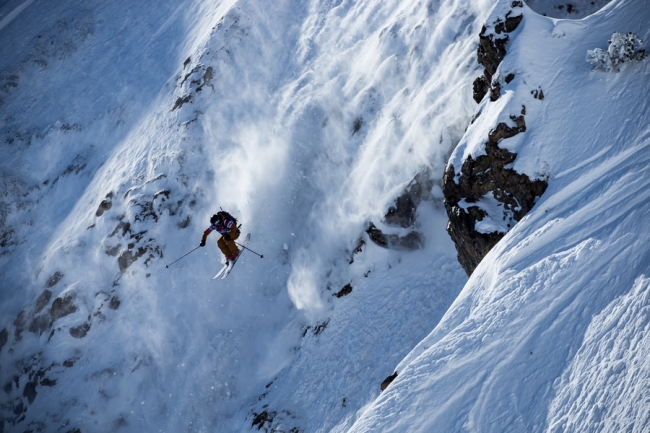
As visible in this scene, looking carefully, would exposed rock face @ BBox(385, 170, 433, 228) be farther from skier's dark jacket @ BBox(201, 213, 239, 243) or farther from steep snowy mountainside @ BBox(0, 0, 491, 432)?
skier's dark jacket @ BBox(201, 213, 239, 243)

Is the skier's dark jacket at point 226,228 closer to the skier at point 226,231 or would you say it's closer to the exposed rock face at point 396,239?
the skier at point 226,231

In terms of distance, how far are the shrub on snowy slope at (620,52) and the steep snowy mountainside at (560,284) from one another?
0.65 ft

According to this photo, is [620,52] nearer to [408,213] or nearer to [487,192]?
[487,192]

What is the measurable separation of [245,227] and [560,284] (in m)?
15.6

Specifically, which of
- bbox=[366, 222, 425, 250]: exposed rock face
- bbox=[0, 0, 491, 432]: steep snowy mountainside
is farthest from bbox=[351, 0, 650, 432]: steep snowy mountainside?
bbox=[366, 222, 425, 250]: exposed rock face

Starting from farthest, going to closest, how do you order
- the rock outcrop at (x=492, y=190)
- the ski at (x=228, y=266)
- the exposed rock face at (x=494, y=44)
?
the ski at (x=228, y=266) → the exposed rock face at (x=494, y=44) → the rock outcrop at (x=492, y=190)

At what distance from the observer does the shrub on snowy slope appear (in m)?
10.6

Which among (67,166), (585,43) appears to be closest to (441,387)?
(585,43)

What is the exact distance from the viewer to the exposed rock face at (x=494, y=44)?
1274cm

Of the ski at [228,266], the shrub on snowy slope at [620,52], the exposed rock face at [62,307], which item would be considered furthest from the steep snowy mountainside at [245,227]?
the shrub on snowy slope at [620,52]

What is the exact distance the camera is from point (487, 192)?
11.6m

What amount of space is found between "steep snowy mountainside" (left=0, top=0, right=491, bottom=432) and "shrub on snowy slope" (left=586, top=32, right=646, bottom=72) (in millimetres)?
4657

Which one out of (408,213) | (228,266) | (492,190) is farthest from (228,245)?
(492,190)

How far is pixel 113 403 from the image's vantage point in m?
20.5
